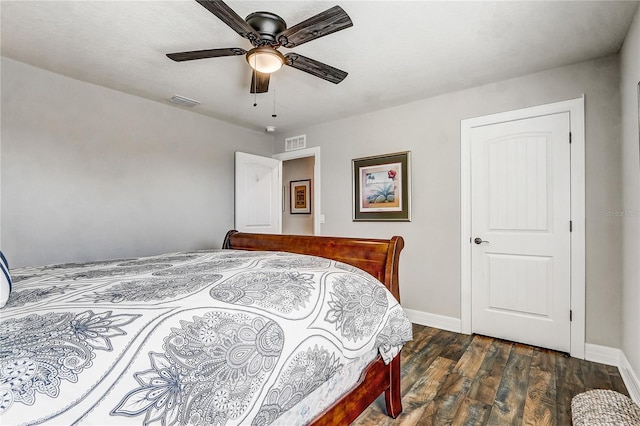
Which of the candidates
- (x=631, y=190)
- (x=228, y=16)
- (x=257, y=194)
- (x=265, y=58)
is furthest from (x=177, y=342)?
(x=257, y=194)

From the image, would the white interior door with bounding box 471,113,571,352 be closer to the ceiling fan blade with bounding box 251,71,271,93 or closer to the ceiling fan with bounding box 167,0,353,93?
the ceiling fan with bounding box 167,0,353,93

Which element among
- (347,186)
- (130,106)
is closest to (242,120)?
(130,106)

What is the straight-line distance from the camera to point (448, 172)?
3.17 metres

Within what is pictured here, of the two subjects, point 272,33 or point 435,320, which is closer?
point 272,33

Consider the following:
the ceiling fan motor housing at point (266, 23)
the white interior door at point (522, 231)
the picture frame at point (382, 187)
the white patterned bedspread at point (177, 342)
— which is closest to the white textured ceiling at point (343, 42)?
the ceiling fan motor housing at point (266, 23)

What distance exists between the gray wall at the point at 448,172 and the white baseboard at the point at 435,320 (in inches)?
2.4

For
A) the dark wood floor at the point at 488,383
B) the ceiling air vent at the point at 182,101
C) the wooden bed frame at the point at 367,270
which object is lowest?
the dark wood floor at the point at 488,383

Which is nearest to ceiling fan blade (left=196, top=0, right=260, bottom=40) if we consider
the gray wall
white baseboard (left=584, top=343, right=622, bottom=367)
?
the gray wall

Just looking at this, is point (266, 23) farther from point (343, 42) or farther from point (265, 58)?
point (343, 42)

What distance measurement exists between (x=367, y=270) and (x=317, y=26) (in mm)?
1401

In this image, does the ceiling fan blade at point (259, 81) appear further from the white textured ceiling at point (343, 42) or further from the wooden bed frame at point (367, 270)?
the wooden bed frame at point (367, 270)

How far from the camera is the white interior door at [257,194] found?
4109 mm

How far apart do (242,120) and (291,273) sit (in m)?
3.25

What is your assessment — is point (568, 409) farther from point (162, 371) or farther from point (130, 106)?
point (130, 106)
